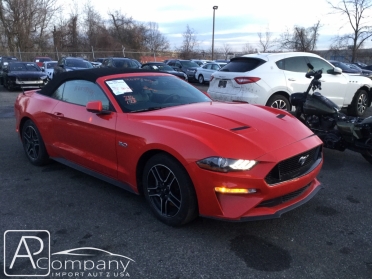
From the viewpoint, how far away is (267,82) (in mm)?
7500

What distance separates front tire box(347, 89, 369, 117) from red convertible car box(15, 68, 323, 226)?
20.6ft

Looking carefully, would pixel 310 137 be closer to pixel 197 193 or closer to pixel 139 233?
pixel 197 193

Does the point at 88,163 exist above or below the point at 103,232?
above

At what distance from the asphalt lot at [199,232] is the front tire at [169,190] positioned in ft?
0.46

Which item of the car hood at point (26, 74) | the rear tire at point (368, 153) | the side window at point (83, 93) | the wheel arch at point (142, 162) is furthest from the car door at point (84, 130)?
the car hood at point (26, 74)

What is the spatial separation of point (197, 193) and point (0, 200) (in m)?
2.44

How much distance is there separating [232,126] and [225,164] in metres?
0.55

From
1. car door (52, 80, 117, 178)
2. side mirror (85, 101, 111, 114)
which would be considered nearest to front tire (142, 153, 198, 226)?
car door (52, 80, 117, 178)

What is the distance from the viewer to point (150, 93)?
423 cm

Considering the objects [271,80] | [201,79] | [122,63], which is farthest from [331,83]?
[201,79]

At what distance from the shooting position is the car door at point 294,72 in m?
7.92

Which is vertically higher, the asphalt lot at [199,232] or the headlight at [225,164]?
the headlight at [225,164]

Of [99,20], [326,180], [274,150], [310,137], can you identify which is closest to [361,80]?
[326,180]

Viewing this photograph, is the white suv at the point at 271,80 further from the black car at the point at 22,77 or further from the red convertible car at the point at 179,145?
the black car at the point at 22,77
